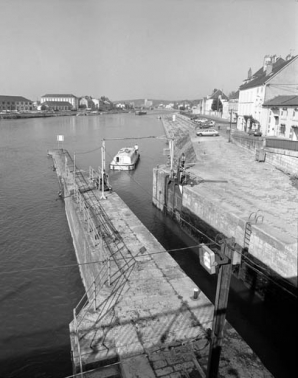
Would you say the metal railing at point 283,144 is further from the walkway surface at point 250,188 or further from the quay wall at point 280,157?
the walkway surface at point 250,188

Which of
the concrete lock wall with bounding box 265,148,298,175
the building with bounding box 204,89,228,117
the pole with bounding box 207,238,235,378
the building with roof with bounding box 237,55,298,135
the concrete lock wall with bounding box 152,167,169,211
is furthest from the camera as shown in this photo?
the building with bounding box 204,89,228,117

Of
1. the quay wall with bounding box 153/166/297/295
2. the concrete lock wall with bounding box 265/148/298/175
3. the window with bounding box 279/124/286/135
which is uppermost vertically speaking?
the window with bounding box 279/124/286/135

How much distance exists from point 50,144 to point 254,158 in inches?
1754

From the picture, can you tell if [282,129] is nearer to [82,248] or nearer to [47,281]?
[82,248]

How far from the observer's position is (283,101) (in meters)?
37.7

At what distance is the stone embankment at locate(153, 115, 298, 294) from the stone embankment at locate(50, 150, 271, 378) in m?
3.07

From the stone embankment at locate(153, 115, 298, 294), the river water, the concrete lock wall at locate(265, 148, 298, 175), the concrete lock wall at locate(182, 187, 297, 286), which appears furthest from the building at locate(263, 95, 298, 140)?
the concrete lock wall at locate(182, 187, 297, 286)

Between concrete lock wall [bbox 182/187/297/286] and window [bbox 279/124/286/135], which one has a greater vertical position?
window [bbox 279/124/286/135]

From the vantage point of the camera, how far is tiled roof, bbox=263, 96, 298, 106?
34588 mm

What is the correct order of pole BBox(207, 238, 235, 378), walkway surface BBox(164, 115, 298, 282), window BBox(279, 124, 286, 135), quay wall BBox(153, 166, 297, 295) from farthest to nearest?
window BBox(279, 124, 286, 135), walkway surface BBox(164, 115, 298, 282), quay wall BBox(153, 166, 297, 295), pole BBox(207, 238, 235, 378)

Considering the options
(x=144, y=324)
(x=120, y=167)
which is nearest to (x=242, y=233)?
(x=144, y=324)

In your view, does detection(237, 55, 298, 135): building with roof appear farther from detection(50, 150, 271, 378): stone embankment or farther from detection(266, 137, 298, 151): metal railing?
detection(50, 150, 271, 378): stone embankment

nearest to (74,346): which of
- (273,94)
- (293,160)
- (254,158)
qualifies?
(293,160)

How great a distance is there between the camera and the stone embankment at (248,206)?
1309 cm
